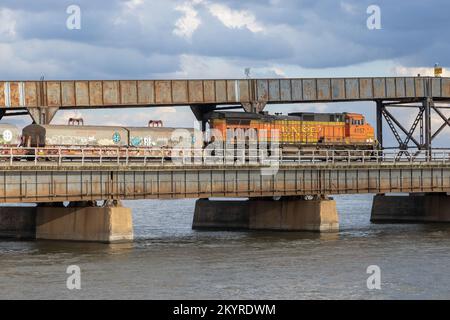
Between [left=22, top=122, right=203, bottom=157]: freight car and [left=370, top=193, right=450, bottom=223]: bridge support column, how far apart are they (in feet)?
69.0

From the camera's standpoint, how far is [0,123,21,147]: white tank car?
63.7 m

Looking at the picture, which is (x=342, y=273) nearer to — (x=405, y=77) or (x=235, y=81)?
(x=235, y=81)

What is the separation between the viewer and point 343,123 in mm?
79125

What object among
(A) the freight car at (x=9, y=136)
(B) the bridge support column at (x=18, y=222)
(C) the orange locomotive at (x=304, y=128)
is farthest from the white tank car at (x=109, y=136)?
(B) the bridge support column at (x=18, y=222)

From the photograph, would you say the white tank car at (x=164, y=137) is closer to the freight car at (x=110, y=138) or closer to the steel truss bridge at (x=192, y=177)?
the freight car at (x=110, y=138)

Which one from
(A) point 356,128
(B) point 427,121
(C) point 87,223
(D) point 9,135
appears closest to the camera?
(C) point 87,223

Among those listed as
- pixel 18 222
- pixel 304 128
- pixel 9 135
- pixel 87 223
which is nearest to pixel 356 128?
pixel 304 128

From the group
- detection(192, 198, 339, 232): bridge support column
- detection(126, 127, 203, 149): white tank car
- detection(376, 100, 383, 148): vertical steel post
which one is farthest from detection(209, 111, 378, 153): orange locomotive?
detection(192, 198, 339, 232): bridge support column

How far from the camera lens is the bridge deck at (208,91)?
66.8 m

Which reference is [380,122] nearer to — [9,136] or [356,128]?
[356,128]

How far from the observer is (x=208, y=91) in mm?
73500

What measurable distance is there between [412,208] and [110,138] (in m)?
29.8

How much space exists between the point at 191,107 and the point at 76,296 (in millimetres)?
38674

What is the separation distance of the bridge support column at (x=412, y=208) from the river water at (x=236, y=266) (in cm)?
1145
